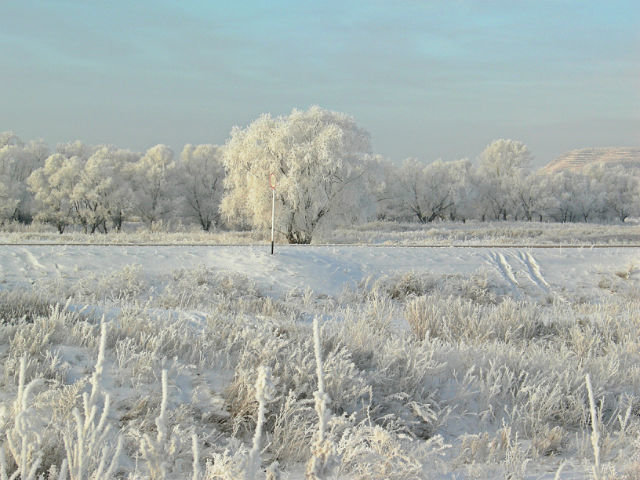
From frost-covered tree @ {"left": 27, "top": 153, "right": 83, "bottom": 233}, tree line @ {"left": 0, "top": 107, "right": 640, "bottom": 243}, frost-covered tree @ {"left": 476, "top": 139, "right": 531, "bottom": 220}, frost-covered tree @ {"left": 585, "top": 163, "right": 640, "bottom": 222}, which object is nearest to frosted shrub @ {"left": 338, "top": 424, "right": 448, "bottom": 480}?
tree line @ {"left": 0, "top": 107, "right": 640, "bottom": 243}

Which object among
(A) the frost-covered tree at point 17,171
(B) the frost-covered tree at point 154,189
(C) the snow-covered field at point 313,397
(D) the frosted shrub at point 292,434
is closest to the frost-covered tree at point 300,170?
(C) the snow-covered field at point 313,397

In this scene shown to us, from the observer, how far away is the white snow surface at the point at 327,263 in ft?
52.3

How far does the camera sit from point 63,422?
3.93 m

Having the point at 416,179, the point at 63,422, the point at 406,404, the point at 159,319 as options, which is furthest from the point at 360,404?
the point at 416,179

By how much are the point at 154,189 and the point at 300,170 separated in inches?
1133

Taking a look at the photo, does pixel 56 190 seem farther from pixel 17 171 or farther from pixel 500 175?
pixel 500 175

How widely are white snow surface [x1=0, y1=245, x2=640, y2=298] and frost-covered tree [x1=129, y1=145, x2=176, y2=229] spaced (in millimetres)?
36557

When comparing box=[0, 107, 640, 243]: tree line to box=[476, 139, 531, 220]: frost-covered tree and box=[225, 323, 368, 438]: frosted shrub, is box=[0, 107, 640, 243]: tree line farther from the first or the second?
box=[225, 323, 368, 438]: frosted shrub

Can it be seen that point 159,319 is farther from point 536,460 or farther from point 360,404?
point 536,460

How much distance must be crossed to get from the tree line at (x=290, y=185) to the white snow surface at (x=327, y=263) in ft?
39.0

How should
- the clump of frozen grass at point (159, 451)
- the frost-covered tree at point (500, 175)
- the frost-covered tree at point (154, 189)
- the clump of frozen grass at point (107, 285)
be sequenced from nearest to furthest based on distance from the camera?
the clump of frozen grass at point (159, 451), the clump of frozen grass at point (107, 285), the frost-covered tree at point (154, 189), the frost-covered tree at point (500, 175)

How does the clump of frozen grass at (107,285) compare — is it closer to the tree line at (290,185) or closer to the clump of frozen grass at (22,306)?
the clump of frozen grass at (22,306)

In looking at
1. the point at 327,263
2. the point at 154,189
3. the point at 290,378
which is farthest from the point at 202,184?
the point at 290,378

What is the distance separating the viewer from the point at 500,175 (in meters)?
86.5
